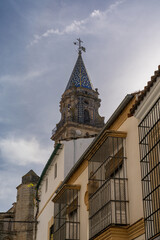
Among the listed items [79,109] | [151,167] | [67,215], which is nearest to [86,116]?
[79,109]

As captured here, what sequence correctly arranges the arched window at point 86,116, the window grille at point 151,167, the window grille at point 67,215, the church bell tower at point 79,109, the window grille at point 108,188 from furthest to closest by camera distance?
the arched window at point 86,116 < the church bell tower at point 79,109 < the window grille at point 67,215 < the window grille at point 108,188 < the window grille at point 151,167

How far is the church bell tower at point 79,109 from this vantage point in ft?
161

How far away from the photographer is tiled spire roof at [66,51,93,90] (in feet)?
176

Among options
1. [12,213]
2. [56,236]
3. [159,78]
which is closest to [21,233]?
[12,213]

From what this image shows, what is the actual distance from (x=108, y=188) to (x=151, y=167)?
1619 millimetres

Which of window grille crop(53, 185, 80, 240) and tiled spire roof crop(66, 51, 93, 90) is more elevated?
tiled spire roof crop(66, 51, 93, 90)

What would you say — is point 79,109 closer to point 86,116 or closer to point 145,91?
point 86,116

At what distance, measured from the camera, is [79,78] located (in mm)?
54219

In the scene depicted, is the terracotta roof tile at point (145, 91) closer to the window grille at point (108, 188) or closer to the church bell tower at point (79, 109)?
the window grille at point (108, 188)

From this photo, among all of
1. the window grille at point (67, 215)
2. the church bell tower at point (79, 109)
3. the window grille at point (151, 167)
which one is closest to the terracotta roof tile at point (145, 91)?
the window grille at point (151, 167)

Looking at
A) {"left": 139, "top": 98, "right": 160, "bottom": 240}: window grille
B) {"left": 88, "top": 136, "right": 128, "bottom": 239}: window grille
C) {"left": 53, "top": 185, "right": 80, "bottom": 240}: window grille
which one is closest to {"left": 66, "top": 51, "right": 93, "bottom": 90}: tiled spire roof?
{"left": 53, "top": 185, "right": 80, "bottom": 240}: window grille

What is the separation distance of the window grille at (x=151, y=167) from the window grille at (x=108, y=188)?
101 cm

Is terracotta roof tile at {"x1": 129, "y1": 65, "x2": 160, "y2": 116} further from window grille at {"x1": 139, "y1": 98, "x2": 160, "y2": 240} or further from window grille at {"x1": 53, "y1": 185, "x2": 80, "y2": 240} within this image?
window grille at {"x1": 53, "y1": 185, "x2": 80, "y2": 240}

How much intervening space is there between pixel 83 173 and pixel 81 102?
Answer: 3822 cm
